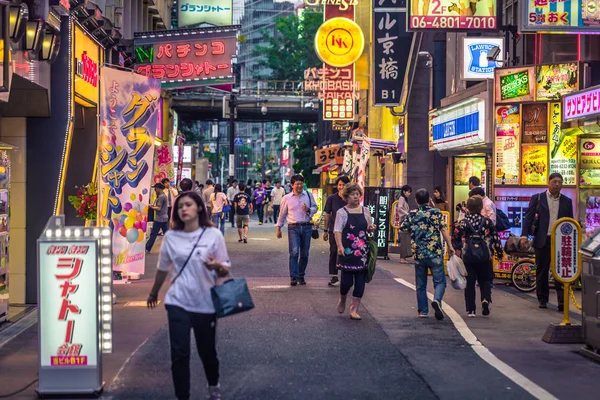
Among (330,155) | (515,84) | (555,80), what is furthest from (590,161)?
(330,155)

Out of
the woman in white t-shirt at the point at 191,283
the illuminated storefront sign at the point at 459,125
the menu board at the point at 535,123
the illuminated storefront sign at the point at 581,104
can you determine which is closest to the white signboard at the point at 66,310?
the woman in white t-shirt at the point at 191,283

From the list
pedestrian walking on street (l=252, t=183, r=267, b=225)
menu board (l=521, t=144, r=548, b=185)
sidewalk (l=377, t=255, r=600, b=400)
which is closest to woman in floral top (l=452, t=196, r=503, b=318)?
sidewalk (l=377, t=255, r=600, b=400)

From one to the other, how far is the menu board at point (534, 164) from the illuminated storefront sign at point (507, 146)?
0.42ft

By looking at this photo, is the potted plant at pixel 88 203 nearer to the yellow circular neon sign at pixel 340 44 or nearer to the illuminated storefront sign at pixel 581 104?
the illuminated storefront sign at pixel 581 104

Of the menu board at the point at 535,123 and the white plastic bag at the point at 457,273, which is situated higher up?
the menu board at the point at 535,123

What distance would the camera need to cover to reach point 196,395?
8.04 m

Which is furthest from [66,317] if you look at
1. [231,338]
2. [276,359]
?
[231,338]

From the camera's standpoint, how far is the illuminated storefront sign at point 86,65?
49.3 feet

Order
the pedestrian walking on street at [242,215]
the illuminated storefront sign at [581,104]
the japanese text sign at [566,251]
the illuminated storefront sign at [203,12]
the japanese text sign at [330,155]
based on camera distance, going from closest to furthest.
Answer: the japanese text sign at [566,251]
the illuminated storefront sign at [581,104]
the pedestrian walking on street at [242,215]
the japanese text sign at [330,155]
the illuminated storefront sign at [203,12]

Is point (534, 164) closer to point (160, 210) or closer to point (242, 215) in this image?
point (160, 210)

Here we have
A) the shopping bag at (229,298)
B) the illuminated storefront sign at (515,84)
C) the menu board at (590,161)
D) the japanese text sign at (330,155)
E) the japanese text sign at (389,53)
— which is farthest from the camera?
the japanese text sign at (330,155)

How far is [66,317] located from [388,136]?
2771cm

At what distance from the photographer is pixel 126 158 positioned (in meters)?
14.4

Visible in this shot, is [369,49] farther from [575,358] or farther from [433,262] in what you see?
[575,358]
